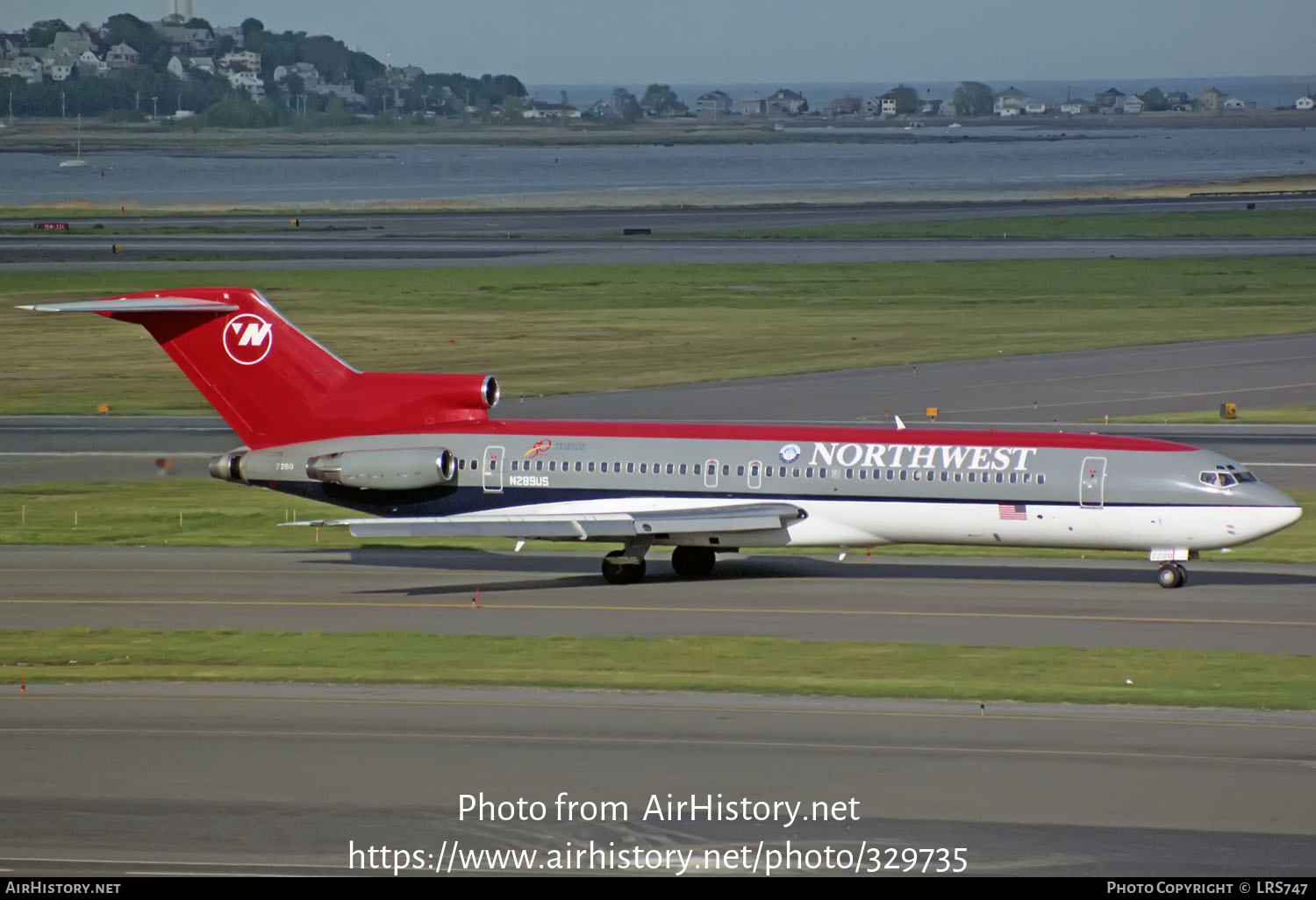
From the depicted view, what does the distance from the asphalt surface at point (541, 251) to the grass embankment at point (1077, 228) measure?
3472 millimetres

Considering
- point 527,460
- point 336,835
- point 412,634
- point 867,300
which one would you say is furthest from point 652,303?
Result: point 336,835

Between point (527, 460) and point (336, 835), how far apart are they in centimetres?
2092

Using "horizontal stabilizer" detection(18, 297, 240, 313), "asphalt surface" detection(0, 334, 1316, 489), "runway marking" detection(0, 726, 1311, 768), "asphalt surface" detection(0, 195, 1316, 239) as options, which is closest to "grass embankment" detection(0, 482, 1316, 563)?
"asphalt surface" detection(0, 334, 1316, 489)

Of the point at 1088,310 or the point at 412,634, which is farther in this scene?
the point at 1088,310

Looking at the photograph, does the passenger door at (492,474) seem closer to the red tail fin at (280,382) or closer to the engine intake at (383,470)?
the engine intake at (383,470)

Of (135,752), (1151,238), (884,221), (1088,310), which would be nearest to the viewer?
(135,752)

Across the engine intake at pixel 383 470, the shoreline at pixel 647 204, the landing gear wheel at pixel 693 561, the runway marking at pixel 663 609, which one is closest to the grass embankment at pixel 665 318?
the landing gear wheel at pixel 693 561

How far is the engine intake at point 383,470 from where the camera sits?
1706 inches

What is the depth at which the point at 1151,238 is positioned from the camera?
Result: 135m

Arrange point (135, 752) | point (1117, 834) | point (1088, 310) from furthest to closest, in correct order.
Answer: point (1088, 310) < point (135, 752) < point (1117, 834)

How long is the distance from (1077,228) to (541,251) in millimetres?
42948

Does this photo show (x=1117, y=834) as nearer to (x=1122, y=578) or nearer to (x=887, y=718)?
(x=887, y=718)

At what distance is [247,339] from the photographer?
45094 mm

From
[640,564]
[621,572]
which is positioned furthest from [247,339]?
[640,564]
